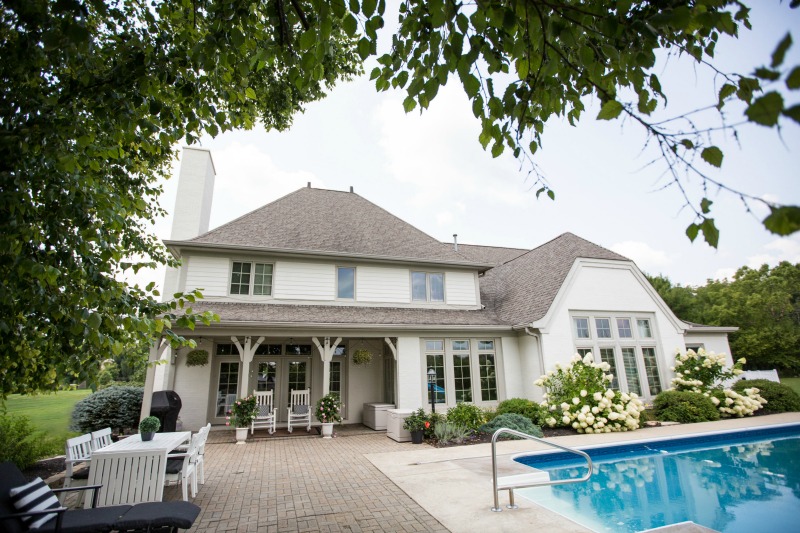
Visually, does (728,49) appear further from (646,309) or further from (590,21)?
(646,309)

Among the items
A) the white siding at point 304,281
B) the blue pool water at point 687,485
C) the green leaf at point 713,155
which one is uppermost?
the white siding at point 304,281

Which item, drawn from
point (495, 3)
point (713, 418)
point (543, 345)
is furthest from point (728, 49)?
point (713, 418)

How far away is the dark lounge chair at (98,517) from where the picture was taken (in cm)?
364

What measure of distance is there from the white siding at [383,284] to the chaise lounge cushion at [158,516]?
10.1 meters

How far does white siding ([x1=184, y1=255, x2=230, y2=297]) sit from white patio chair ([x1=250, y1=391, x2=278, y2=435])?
11.5ft

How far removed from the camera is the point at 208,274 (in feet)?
41.8

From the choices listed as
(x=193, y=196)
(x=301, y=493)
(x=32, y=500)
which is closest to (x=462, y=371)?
(x=301, y=493)

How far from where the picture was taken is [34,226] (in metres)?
3.41

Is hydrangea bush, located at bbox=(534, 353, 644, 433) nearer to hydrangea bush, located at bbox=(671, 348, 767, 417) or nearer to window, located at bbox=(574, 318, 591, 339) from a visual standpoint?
window, located at bbox=(574, 318, 591, 339)

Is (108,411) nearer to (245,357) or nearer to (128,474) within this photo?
(245,357)

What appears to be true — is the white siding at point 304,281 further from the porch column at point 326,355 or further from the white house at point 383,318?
the porch column at point 326,355

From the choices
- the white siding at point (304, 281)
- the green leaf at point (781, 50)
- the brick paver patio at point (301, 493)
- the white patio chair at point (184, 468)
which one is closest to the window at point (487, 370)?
the brick paver patio at point (301, 493)

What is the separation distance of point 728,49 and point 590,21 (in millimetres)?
1261

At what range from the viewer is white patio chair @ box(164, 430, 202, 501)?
5.70 meters
